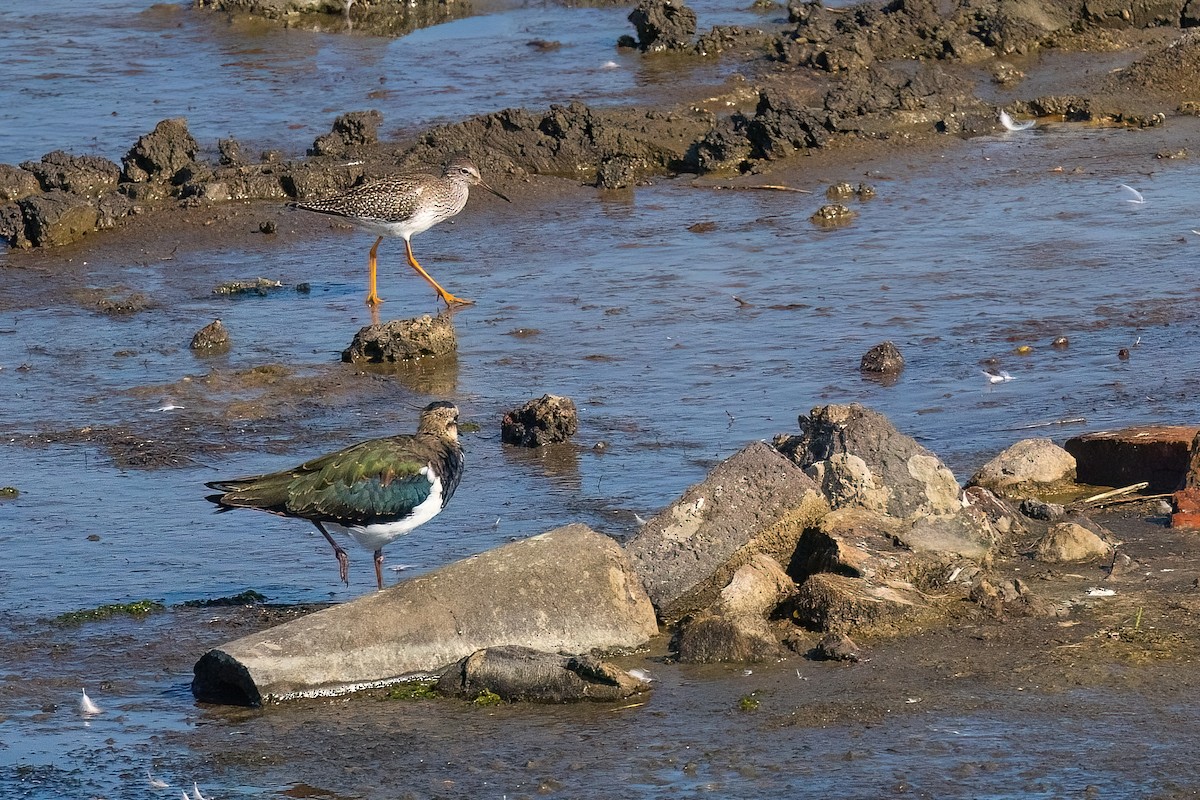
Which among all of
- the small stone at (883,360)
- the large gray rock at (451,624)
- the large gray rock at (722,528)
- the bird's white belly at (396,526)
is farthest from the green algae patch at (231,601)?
the small stone at (883,360)

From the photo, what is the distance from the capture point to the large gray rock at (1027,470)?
898 centimetres

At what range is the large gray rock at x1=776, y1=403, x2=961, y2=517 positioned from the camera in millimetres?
8078

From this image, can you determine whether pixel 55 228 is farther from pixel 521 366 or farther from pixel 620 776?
pixel 620 776

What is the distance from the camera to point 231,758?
6.52m

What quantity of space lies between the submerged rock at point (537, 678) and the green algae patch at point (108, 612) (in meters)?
1.78

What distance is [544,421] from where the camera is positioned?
1034 centimetres

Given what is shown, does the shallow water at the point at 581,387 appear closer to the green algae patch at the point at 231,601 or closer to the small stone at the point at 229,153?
the green algae patch at the point at 231,601

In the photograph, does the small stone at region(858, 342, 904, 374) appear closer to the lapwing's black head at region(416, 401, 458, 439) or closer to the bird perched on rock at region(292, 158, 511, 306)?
the bird perched on rock at region(292, 158, 511, 306)

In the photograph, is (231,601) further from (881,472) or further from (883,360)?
(883,360)

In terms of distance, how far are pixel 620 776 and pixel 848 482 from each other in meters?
2.42

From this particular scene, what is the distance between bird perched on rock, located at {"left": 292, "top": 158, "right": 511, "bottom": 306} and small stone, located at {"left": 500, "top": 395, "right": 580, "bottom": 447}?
10.6ft

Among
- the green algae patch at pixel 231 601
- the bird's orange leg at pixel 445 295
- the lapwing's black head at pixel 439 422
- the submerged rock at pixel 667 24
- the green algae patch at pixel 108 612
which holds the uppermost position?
the submerged rock at pixel 667 24

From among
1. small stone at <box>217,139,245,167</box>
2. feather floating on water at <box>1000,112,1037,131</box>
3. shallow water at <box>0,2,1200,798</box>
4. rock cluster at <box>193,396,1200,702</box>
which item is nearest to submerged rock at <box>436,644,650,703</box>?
rock cluster at <box>193,396,1200,702</box>

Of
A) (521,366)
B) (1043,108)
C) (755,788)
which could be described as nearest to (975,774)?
(755,788)
